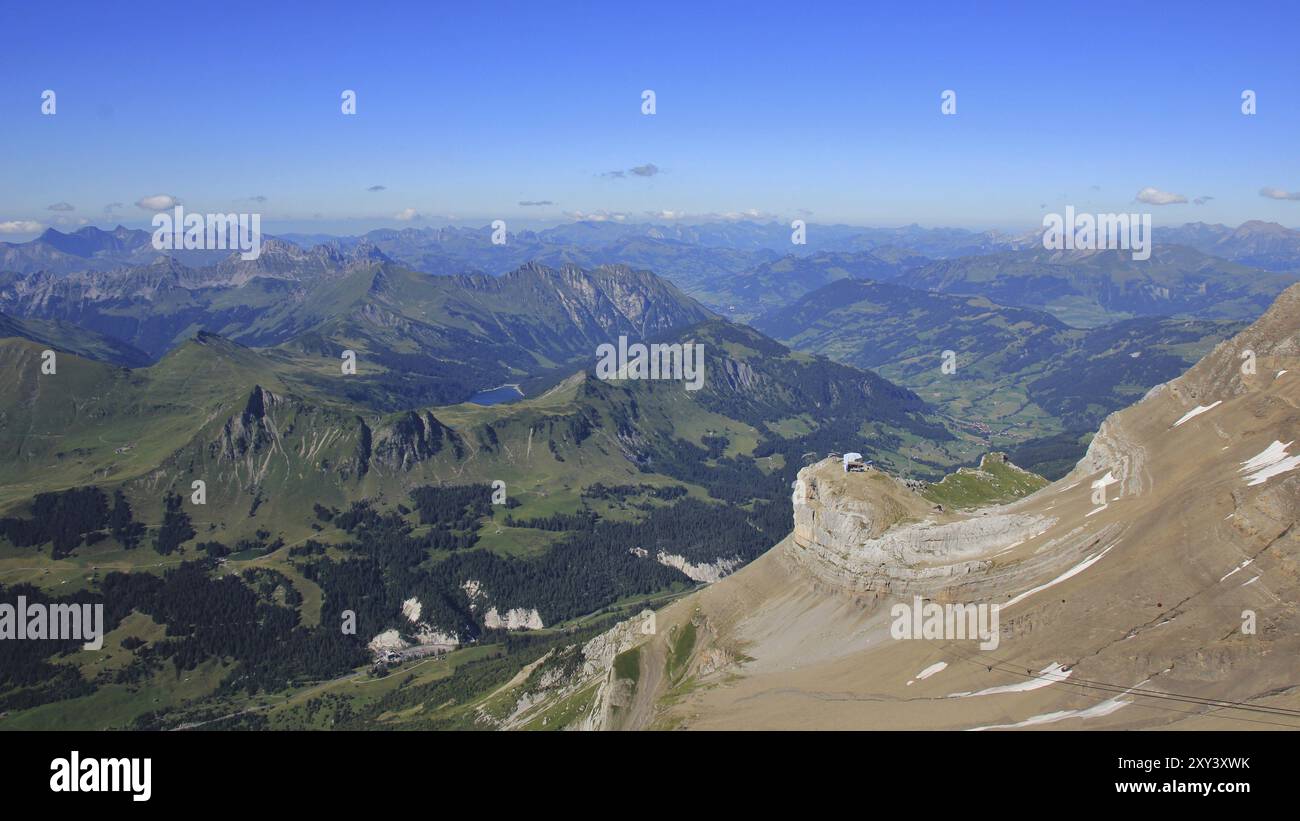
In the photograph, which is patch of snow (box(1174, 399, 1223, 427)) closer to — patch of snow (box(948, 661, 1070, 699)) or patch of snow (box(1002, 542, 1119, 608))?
patch of snow (box(1002, 542, 1119, 608))

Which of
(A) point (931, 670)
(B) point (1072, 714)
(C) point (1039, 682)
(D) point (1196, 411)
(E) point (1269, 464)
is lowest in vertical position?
(A) point (931, 670)

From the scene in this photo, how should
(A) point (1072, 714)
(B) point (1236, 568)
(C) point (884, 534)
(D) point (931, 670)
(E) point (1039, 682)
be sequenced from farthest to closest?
(C) point (884, 534) → (D) point (931, 670) → (E) point (1039, 682) → (B) point (1236, 568) → (A) point (1072, 714)

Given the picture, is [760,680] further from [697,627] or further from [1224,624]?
[1224,624]

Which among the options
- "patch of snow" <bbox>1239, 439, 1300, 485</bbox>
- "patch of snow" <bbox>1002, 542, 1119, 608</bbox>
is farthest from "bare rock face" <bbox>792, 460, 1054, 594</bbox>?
"patch of snow" <bbox>1239, 439, 1300, 485</bbox>

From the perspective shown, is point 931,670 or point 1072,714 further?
point 931,670

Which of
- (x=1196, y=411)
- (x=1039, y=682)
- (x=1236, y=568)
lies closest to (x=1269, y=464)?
(x=1236, y=568)

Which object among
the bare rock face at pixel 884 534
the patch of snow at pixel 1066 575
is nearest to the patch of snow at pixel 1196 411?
the bare rock face at pixel 884 534

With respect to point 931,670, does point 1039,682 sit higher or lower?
higher

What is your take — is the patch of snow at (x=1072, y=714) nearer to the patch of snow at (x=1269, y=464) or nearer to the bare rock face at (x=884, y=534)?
the patch of snow at (x=1269, y=464)

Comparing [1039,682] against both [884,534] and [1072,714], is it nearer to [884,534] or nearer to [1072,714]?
[1072,714]
